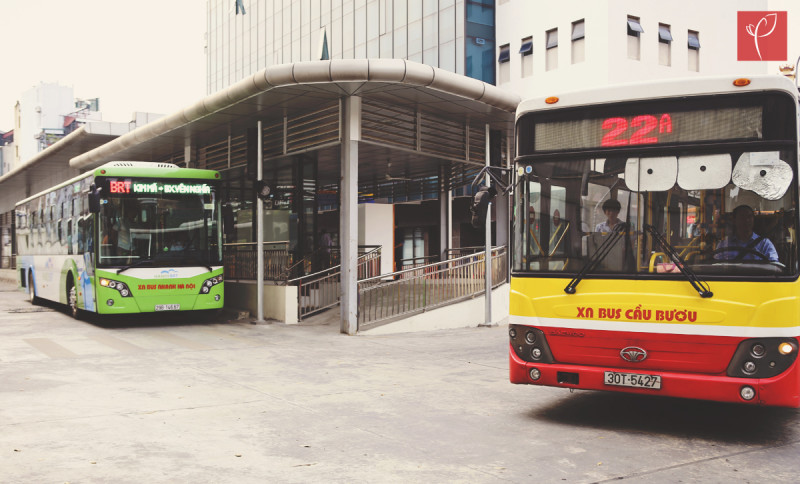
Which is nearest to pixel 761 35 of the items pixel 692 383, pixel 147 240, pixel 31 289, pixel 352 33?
pixel 352 33

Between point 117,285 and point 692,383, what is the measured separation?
11480 mm

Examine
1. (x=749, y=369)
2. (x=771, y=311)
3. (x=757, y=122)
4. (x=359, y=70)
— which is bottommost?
(x=749, y=369)

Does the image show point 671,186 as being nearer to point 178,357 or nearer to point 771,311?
point 771,311

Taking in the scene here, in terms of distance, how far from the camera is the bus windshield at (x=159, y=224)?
587 inches

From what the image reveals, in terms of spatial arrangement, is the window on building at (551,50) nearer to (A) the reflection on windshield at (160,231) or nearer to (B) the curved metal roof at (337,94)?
(B) the curved metal roof at (337,94)

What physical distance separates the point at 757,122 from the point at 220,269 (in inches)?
457

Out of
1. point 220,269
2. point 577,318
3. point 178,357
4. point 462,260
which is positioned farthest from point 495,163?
point 577,318

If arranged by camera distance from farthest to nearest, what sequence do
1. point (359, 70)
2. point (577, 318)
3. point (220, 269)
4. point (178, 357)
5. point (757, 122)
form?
1. point (220, 269)
2. point (359, 70)
3. point (178, 357)
4. point (577, 318)
5. point (757, 122)

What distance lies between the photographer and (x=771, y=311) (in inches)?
240

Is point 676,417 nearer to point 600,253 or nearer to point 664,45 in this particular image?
point 600,253

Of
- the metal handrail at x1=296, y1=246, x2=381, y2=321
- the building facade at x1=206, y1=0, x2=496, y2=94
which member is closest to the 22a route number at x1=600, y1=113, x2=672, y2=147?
the metal handrail at x1=296, y1=246, x2=381, y2=321

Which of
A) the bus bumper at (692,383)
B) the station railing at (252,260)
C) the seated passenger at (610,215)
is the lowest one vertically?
the bus bumper at (692,383)

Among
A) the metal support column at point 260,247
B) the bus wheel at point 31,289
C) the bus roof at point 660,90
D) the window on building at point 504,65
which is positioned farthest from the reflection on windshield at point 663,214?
the window on building at point 504,65

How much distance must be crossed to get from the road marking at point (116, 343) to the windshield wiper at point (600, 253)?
301 inches
